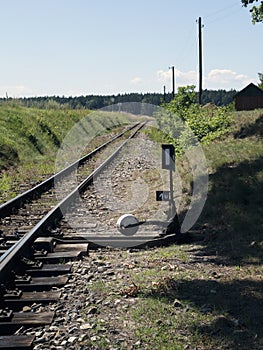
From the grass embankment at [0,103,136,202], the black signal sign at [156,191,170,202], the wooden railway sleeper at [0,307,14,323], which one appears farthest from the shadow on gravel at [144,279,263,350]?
the grass embankment at [0,103,136,202]

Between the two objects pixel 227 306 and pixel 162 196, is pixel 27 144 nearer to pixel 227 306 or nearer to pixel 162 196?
pixel 162 196

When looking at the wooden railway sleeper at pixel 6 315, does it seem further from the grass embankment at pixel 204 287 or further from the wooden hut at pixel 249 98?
the wooden hut at pixel 249 98

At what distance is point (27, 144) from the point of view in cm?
2277

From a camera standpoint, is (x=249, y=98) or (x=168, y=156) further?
(x=249, y=98)

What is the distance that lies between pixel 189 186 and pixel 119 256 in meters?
4.70

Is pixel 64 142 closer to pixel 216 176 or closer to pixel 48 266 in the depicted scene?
pixel 216 176

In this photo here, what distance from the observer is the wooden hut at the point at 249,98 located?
1941 inches

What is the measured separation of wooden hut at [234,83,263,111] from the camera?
4931cm

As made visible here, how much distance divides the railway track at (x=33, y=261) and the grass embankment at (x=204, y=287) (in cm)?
55

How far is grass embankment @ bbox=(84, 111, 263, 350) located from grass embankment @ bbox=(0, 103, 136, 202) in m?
5.63

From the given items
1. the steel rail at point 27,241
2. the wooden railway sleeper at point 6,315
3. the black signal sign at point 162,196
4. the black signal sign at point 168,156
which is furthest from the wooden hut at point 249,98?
the wooden railway sleeper at point 6,315

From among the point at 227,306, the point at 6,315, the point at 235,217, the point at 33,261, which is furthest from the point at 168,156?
the point at 6,315

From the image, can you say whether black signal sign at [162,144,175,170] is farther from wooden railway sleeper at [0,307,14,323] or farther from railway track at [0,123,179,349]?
wooden railway sleeper at [0,307,14,323]

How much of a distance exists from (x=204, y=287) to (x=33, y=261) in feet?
8.09
